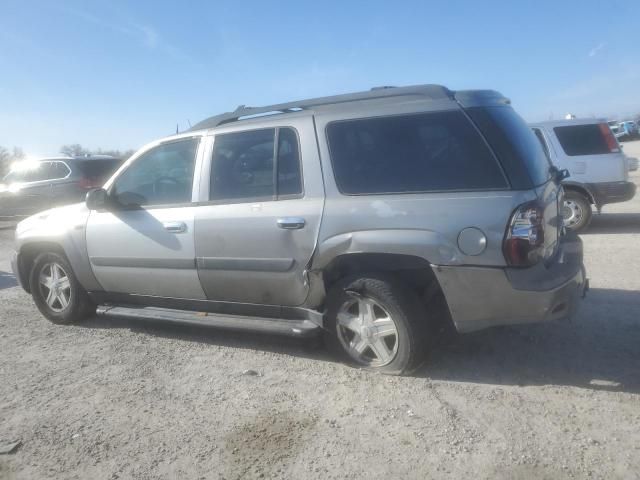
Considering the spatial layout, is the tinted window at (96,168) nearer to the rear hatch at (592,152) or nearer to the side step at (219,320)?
the side step at (219,320)

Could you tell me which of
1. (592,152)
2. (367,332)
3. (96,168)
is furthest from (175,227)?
(96,168)

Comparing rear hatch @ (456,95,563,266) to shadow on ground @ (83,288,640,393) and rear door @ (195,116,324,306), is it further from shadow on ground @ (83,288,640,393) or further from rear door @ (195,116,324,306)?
rear door @ (195,116,324,306)

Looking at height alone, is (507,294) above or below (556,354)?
above

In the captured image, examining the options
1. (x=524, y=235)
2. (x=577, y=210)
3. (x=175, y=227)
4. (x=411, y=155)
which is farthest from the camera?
(x=577, y=210)

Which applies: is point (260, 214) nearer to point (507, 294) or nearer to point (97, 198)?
point (97, 198)

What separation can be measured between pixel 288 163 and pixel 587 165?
6.52m

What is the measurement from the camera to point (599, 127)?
28.2 feet

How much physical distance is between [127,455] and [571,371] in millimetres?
2868

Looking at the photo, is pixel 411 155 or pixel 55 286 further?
pixel 55 286

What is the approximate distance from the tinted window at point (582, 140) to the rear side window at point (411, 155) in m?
6.16

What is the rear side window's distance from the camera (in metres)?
3.28

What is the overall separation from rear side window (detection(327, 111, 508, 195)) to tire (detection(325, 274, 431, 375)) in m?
0.66

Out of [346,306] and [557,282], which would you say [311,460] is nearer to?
[346,306]

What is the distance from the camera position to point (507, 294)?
125 inches
